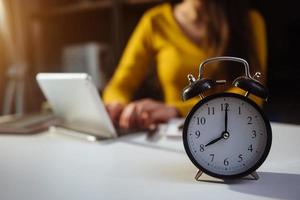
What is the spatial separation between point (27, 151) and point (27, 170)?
6.3 inches

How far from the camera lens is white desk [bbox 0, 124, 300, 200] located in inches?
23.7

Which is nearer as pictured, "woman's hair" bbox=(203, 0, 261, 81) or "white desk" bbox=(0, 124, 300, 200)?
"white desk" bbox=(0, 124, 300, 200)

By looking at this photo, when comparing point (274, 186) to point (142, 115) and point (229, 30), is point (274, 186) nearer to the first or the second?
point (142, 115)

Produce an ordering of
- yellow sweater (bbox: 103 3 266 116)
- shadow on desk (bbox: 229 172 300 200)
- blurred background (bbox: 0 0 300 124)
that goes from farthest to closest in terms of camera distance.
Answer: yellow sweater (bbox: 103 3 266 116), blurred background (bbox: 0 0 300 124), shadow on desk (bbox: 229 172 300 200)

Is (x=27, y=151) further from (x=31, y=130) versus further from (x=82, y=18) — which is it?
(x=82, y=18)

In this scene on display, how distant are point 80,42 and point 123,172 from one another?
125cm

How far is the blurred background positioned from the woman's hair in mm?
58

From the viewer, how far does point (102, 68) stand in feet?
5.52

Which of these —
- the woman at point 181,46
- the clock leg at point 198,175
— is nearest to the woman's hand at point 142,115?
the woman at point 181,46

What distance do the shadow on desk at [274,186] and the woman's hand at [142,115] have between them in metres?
0.50

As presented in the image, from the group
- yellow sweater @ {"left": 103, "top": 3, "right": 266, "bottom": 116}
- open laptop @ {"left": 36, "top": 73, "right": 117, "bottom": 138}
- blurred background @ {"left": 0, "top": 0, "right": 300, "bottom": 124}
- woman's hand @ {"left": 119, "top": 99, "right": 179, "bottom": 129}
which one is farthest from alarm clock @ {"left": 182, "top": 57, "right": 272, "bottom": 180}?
yellow sweater @ {"left": 103, "top": 3, "right": 266, "bottom": 116}

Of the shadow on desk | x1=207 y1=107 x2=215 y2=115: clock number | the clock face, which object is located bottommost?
the shadow on desk

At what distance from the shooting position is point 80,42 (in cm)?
186

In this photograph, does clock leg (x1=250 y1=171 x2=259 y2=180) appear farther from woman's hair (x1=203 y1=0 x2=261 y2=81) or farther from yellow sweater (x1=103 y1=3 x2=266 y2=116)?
yellow sweater (x1=103 y1=3 x2=266 y2=116)
